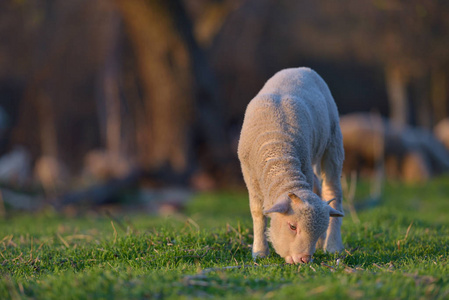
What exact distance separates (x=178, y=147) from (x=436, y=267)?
369 inches

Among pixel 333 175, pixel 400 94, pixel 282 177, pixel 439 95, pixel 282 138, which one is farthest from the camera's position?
pixel 439 95

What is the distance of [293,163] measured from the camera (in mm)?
4355

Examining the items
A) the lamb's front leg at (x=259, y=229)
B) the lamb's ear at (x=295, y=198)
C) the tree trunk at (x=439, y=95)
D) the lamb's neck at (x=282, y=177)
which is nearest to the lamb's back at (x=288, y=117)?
the lamb's neck at (x=282, y=177)

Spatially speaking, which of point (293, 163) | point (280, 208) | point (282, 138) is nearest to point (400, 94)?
point (282, 138)

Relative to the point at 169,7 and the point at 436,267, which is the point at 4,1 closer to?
the point at 169,7

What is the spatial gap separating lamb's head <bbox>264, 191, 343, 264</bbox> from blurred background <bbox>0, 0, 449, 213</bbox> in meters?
5.10

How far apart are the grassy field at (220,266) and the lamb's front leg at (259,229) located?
0.12m

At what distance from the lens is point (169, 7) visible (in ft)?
38.9

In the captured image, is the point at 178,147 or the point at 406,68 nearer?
the point at 178,147

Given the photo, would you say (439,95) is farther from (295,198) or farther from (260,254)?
(295,198)

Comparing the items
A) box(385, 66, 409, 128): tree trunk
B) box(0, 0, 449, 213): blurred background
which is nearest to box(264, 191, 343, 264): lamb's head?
box(0, 0, 449, 213): blurred background

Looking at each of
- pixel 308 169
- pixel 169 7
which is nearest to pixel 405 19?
pixel 169 7

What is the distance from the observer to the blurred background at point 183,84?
492 inches

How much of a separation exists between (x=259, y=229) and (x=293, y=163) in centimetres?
72
